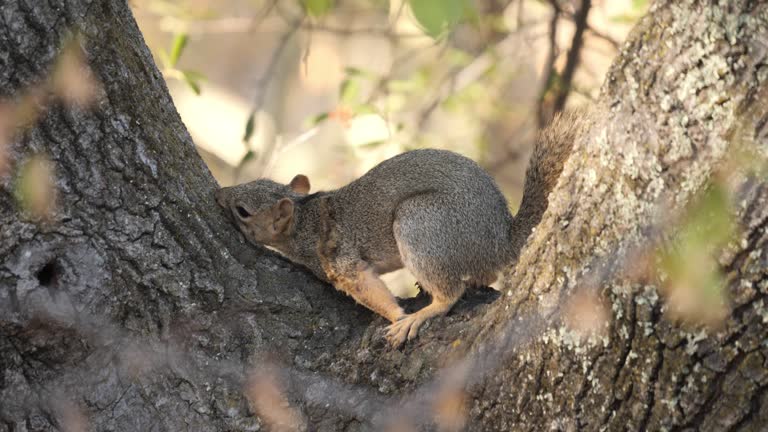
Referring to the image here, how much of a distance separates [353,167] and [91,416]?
326 centimetres

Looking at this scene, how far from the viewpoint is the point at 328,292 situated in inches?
79.6

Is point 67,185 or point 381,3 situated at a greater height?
point 381,3

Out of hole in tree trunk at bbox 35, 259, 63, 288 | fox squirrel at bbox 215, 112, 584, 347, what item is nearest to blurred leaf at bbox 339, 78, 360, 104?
fox squirrel at bbox 215, 112, 584, 347

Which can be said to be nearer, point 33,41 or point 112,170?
point 33,41

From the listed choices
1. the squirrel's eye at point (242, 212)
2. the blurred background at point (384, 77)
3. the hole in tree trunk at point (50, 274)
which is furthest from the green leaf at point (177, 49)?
the hole in tree trunk at point (50, 274)

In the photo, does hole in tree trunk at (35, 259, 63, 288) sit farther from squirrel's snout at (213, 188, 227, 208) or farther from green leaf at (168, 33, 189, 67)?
green leaf at (168, 33, 189, 67)

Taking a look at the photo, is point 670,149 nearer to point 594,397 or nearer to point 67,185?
point 594,397

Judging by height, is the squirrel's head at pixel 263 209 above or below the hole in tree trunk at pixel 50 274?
above

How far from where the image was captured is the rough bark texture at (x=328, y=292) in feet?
3.92

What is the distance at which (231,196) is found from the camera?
7.24ft

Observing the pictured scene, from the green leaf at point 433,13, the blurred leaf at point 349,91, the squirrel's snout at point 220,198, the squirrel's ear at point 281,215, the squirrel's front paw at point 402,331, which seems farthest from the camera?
the blurred leaf at point 349,91

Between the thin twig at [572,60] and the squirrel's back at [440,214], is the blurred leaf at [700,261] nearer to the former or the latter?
the squirrel's back at [440,214]

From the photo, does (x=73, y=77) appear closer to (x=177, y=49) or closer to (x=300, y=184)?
(x=300, y=184)

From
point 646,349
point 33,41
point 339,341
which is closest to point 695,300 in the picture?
point 646,349
